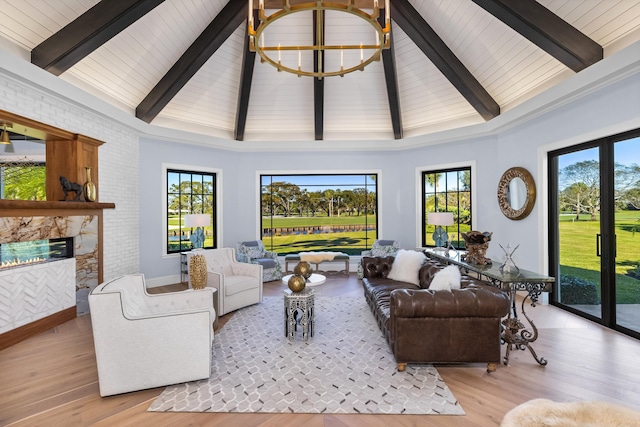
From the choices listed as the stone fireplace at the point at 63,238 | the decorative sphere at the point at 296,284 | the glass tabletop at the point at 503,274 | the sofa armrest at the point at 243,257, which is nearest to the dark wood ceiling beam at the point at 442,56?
the glass tabletop at the point at 503,274

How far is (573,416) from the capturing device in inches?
52.3

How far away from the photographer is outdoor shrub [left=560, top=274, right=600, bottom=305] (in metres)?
4.08

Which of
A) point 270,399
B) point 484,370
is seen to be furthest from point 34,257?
point 484,370

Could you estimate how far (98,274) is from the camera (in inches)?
186

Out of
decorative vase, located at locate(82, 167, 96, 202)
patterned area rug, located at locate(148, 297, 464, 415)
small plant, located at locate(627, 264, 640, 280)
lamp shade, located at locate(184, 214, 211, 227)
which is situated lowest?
patterned area rug, located at locate(148, 297, 464, 415)

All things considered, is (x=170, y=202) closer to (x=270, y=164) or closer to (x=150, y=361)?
(x=270, y=164)

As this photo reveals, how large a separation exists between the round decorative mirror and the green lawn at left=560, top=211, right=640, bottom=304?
0.55 meters

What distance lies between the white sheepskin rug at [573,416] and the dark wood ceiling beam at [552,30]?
163 inches

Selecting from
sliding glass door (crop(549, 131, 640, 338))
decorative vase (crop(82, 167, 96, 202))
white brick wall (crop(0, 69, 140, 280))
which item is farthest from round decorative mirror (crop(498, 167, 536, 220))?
white brick wall (crop(0, 69, 140, 280))

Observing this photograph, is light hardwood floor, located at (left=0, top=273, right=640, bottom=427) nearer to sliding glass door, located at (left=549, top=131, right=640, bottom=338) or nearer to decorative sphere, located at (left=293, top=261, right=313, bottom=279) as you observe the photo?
sliding glass door, located at (left=549, top=131, right=640, bottom=338)

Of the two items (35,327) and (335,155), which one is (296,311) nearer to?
(35,327)

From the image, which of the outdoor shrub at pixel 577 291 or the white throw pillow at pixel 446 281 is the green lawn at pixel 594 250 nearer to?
the outdoor shrub at pixel 577 291


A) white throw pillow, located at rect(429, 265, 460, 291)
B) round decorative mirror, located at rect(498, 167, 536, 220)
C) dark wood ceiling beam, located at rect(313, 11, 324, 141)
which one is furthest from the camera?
dark wood ceiling beam, located at rect(313, 11, 324, 141)

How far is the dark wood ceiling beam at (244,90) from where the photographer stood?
5.46 metres
